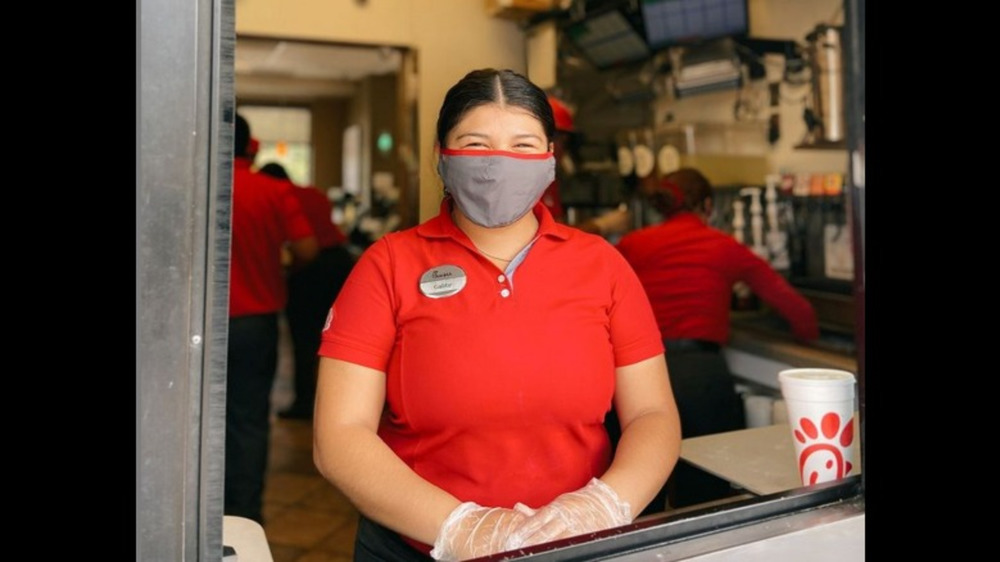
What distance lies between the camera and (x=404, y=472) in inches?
56.1

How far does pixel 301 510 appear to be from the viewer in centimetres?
403

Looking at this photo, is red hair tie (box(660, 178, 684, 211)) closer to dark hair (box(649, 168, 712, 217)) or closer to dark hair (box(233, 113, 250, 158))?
dark hair (box(649, 168, 712, 217))

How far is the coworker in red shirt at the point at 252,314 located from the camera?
3465 millimetres

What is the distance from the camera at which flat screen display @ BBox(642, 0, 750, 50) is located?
14.1 ft

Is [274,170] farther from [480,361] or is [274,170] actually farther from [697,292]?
[480,361]

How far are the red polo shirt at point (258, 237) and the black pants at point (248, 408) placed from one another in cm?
7

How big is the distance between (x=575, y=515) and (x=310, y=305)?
4.07 m

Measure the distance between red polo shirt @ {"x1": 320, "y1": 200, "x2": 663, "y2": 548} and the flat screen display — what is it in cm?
312

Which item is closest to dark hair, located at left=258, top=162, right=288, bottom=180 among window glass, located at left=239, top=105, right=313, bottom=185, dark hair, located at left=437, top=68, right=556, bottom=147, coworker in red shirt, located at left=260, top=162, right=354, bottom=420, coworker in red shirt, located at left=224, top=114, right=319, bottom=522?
coworker in red shirt, located at left=260, top=162, right=354, bottom=420

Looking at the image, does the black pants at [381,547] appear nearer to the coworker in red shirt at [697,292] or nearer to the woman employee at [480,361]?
the woman employee at [480,361]
